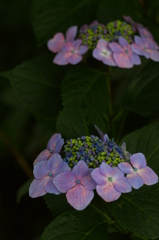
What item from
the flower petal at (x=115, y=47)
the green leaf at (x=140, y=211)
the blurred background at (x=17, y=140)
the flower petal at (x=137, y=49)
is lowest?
the blurred background at (x=17, y=140)

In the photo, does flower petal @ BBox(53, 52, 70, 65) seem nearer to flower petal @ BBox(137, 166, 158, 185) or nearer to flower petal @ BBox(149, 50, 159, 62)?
flower petal @ BBox(149, 50, 159, 62)

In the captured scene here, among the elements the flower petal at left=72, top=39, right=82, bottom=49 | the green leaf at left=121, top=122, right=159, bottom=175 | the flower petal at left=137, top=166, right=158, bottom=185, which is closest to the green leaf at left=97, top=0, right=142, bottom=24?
the flower petal at left=72, top=39, right=82, bottom=49

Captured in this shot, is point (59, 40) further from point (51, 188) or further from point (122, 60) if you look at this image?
point (51, 188)

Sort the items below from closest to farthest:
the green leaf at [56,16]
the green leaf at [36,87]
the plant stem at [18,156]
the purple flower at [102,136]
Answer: the purple flower at [102,136], the green leaf at [36,87], the green leaf at [56,16], the plant stem at [18,156]

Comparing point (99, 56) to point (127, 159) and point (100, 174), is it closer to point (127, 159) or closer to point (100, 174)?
point (127, 159)

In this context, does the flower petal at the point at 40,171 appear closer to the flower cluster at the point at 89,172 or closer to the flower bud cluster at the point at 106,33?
the flower cluster at the point at 89,172

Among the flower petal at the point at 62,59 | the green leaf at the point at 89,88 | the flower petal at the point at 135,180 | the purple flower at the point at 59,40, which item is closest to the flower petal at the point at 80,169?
the flower petal at the point at 135,180
